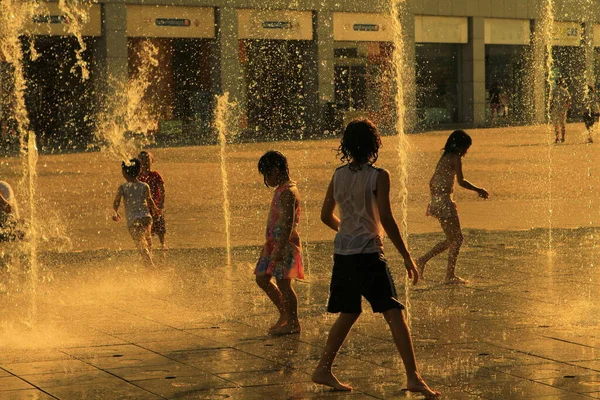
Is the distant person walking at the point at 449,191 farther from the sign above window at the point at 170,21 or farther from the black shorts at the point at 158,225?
the sign above window at the point at 170,21

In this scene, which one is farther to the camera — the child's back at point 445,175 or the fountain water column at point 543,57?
the fountain water column at point 543,57

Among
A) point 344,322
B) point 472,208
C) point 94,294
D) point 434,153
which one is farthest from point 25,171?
point 344,322

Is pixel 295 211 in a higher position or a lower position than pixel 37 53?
lower

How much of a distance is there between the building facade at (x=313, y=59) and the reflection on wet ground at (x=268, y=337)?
92.0 feet

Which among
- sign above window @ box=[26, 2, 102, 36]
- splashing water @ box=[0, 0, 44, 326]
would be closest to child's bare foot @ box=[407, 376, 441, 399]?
splashing water @ box=[0, 0, 44, 326]

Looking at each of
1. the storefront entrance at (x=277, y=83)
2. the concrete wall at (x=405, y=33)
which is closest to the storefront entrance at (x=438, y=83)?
the concrete wall at (x=405, y=33)

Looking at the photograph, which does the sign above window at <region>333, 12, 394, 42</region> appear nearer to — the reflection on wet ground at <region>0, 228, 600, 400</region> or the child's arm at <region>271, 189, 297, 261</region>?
the reflection on wet ground at <region>0, 228, 600, 400</region>

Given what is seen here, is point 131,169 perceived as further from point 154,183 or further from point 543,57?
point 543,57

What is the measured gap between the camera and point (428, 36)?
49.4 meters

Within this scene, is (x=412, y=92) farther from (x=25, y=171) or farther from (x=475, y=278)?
(x=475, y=278)

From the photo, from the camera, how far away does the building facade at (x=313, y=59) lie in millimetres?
39156

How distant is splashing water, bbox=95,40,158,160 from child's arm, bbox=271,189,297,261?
29.8 m

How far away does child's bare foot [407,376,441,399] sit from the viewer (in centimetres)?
617

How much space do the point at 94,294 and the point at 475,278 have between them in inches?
129
